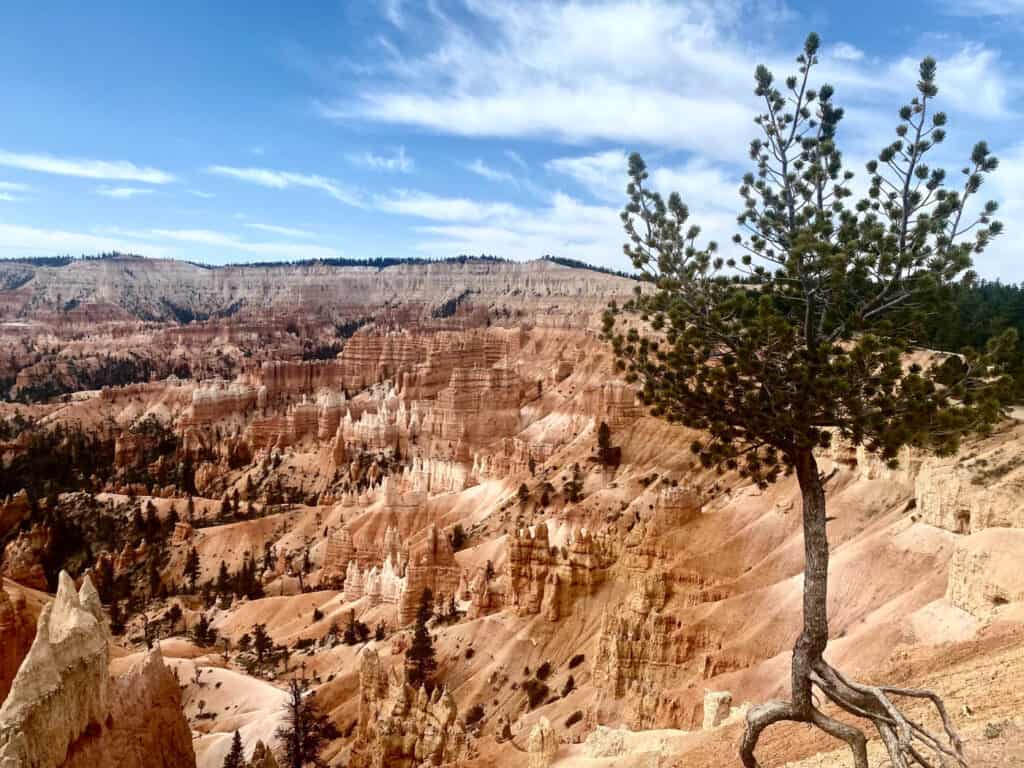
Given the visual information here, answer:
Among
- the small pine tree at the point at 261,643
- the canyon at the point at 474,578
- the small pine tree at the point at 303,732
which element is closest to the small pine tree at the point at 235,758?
the canyon at the point at 474,578

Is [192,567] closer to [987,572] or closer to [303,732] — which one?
[303,732]

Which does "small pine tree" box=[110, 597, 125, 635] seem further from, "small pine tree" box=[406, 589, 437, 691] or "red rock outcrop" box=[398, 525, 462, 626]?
"small pine tree" box=[406, 589, 437, 691]

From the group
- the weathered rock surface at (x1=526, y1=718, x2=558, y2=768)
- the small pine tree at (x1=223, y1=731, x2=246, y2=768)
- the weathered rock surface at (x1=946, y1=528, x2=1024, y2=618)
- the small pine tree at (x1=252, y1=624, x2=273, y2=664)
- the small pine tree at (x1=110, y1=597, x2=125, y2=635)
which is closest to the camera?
the weathered rock surface at (x1=946, y1=528, x2=1024, y2=618)

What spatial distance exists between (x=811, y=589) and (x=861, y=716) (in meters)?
1.47

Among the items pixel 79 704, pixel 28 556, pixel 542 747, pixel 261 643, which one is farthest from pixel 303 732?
pixel 28 556

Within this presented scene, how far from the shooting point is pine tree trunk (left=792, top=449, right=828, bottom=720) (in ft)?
29.3

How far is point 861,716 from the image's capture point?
830 centimetres

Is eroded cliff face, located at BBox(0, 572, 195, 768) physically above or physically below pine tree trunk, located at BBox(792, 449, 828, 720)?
below

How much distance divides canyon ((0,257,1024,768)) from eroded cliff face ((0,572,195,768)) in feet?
0.20

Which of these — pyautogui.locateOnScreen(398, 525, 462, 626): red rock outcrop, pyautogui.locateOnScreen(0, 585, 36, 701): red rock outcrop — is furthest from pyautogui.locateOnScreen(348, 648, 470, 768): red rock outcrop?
pyautogui.locateOnScreen(398, 525, 462, 626): red rock outcrop

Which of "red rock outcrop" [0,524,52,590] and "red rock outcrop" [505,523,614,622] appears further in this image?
"red rock outcrop" [0,524,52,590]

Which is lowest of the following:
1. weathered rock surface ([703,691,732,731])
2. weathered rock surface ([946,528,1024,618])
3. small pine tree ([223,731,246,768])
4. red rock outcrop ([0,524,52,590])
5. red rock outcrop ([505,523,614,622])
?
red rock outcrop ([0,524,52,590])

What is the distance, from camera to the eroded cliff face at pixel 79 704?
13070 mm

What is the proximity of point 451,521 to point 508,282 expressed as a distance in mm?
141856
